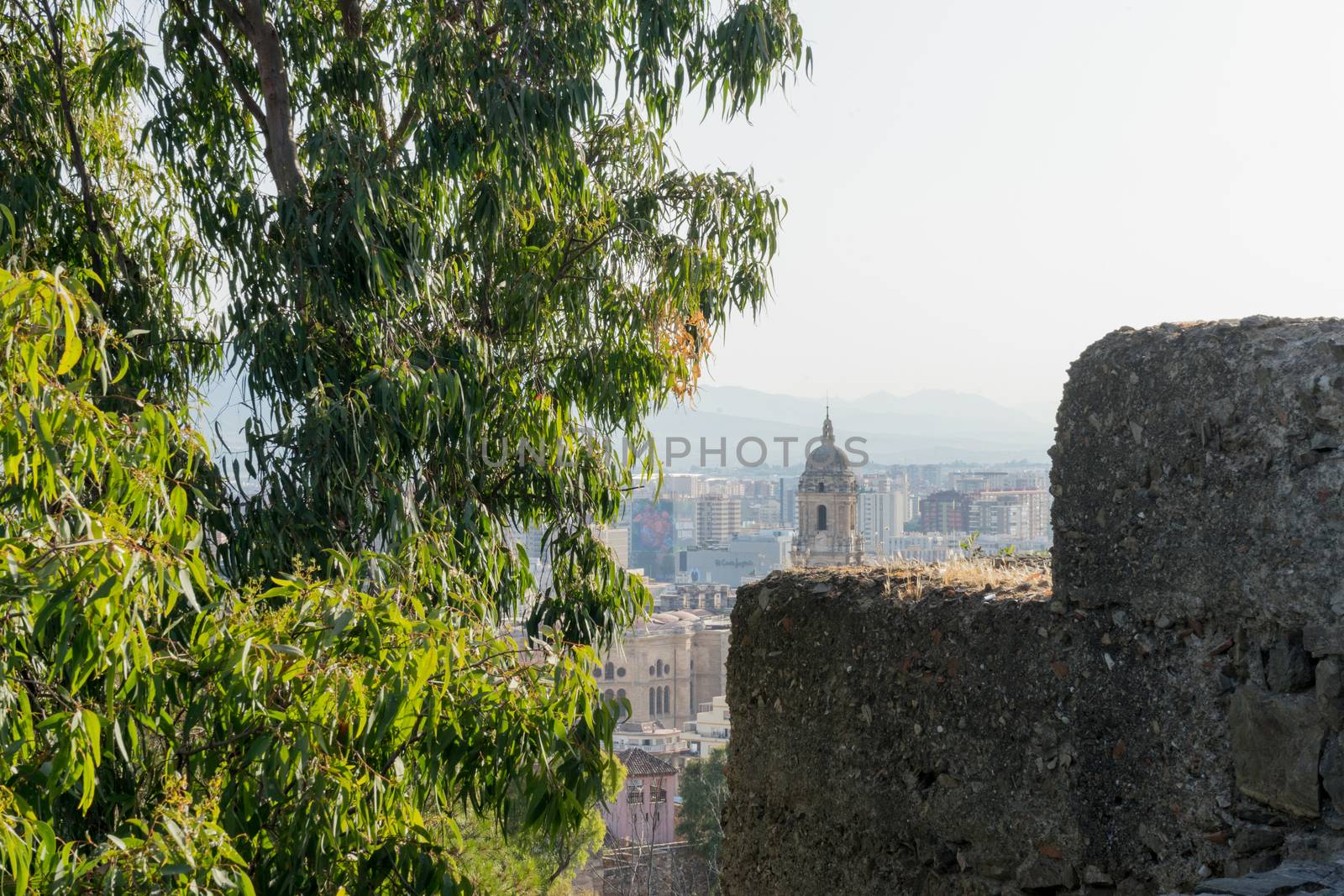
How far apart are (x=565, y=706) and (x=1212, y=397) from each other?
1.50 metres

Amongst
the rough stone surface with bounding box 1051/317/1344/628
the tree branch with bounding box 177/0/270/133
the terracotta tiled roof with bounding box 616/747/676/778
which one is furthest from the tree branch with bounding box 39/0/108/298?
the terracotta tiled roof with bounding box 616/747/676/778

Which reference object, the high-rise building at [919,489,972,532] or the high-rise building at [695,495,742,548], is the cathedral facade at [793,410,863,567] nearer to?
the high-rise building at [919,489,972,532]

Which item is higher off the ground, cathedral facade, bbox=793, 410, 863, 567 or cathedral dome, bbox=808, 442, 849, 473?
cathedral dome, bbox=808, 442, 849, 473

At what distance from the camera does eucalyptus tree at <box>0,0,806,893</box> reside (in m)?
2.33

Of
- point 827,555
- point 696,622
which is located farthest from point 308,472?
point 827,555

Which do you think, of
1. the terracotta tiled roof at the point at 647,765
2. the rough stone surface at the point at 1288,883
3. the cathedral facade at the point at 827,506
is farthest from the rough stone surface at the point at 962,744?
the cathedral facade at the point at 827,506

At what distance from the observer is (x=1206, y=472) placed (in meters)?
2.80

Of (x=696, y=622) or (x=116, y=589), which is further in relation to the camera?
(x=696, y=622)

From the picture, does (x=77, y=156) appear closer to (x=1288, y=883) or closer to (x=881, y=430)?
(x=1288, y=883)

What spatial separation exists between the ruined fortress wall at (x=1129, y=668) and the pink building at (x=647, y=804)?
1624cm

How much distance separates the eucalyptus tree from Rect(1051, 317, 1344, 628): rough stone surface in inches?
48.6

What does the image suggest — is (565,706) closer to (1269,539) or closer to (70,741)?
(70,741)

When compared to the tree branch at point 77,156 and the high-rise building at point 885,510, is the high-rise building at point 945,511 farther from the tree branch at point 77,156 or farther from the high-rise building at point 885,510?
the tree branch at point 77,156

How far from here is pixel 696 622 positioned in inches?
1842
